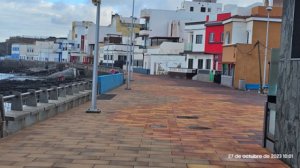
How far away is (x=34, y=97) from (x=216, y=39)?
143ft

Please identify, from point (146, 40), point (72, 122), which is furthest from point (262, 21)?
point (146, 40)

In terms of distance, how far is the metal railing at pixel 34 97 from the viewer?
427 inches

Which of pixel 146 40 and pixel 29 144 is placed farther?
pixel 146 40

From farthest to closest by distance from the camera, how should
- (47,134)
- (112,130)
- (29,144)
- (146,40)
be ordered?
1. (146,40)
2. (112,130)
3. (47,134)
4. (29,144)

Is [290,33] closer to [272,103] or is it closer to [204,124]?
[272,103]

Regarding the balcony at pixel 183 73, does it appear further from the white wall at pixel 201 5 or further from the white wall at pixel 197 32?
the white wall at pixel 201 5

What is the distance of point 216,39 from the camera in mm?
54688

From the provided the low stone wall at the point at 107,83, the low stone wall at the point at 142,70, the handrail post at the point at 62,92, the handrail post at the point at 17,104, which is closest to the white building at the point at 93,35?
the low stone wall at the point at 142,70

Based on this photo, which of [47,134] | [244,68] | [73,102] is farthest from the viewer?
[244,68]

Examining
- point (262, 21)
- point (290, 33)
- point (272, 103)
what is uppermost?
point (262, 21)

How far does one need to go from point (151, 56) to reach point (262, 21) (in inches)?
1480

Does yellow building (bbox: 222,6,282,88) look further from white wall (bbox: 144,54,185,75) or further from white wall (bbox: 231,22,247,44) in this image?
white wall (bbox: 144,54,185,75)

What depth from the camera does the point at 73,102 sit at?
17969 mm

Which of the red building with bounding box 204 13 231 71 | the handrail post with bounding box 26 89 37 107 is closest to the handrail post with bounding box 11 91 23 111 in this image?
the handrail post with bounding box 26 89 37 107
